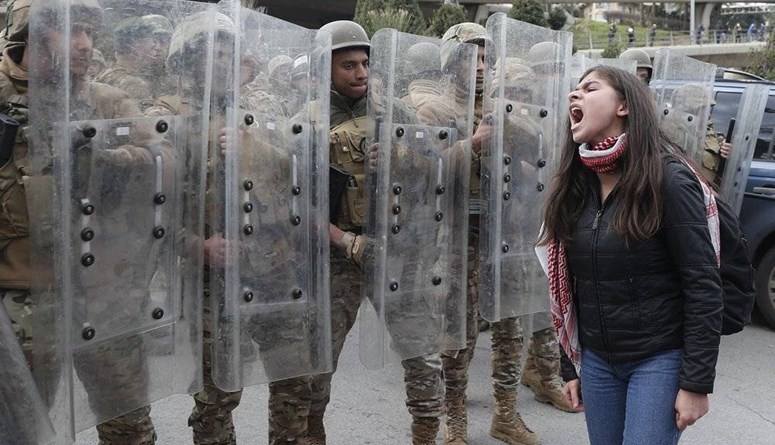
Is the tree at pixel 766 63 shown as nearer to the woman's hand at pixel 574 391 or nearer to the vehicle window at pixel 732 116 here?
the vehicle window at pixel 732 116

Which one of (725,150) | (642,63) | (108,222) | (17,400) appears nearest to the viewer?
(17,400)

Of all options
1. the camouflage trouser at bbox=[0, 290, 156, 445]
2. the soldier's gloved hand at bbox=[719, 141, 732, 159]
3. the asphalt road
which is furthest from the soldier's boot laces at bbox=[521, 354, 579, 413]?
the camouflage trouser at bbox=[0, 290, 156, 445]

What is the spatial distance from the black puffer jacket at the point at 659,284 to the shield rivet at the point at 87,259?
140 cm

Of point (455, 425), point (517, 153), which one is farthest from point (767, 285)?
point (517, 153)

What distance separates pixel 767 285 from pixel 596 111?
4534 mm

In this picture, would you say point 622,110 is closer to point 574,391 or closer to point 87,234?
point 574,391

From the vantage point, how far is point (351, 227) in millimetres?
3373

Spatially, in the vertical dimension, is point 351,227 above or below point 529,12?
below

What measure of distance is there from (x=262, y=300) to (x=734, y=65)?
3583cm

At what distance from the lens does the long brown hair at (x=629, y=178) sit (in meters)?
2.29

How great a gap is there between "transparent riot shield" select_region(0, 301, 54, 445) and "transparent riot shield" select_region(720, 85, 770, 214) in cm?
432

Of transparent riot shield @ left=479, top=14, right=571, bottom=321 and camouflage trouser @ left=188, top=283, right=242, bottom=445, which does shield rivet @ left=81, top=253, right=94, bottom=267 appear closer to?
camouflage trouser @ left=188, top=283, right=242, bottom=445

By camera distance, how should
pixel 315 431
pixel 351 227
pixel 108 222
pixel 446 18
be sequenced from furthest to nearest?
pixel 446 18 < pixel 315 431 < pixel 351 227 < pixel 108 222

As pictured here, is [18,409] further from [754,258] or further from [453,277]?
[754,258]
